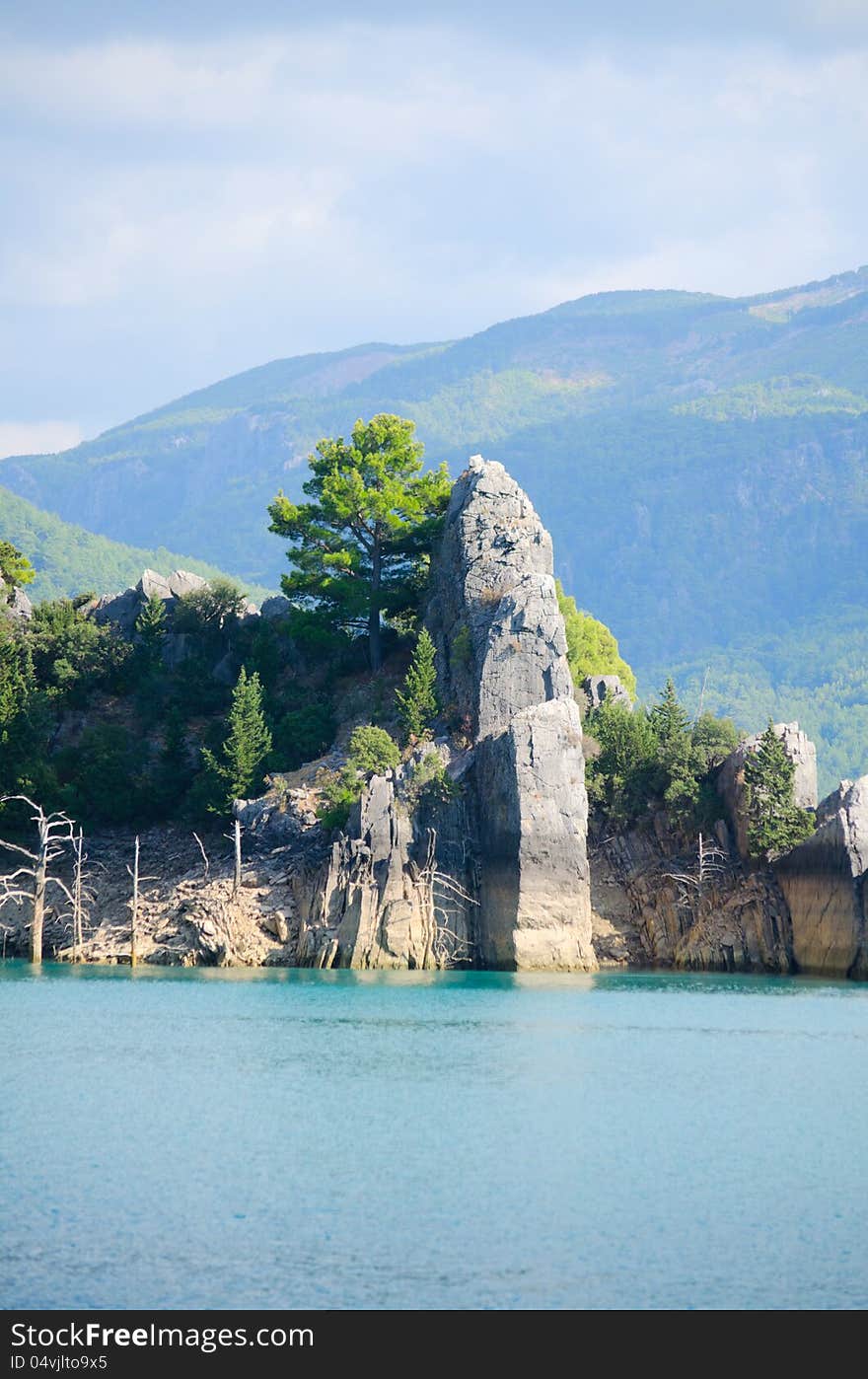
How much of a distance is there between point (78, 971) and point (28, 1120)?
3180 cm

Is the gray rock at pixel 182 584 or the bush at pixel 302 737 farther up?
the gray rock at pixel 182 584

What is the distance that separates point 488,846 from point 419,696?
27.1 ft

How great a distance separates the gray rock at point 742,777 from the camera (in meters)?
71.7

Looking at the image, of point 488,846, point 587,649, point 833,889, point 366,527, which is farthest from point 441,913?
point 587,649

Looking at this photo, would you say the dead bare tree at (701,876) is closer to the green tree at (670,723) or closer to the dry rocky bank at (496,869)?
the dry rocky bank at (496,869)

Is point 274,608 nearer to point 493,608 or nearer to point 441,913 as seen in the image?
point 493,608

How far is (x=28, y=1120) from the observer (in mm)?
33656

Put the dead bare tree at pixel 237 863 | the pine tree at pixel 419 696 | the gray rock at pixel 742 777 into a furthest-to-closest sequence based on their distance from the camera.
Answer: the pine tree at pixel 419 696 → the gray rock at pixel 742 777 → the dead bare tree at pixel 237 863

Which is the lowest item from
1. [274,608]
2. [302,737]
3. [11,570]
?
[302,737]

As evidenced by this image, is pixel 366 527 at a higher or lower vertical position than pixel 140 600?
higher

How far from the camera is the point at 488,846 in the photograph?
68688 mm

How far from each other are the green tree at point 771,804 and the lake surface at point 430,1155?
16.2m

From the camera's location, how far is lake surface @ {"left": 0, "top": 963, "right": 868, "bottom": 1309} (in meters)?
23.7

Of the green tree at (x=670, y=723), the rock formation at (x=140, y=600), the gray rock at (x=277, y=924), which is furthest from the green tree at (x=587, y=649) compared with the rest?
the gray rock at (x=277, y=924)
